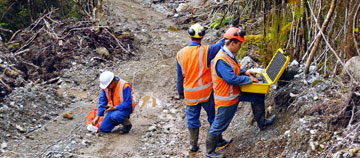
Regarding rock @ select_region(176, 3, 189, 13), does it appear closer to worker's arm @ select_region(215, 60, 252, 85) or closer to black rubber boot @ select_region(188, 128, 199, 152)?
black rubber boot @ select_region(188, 128, 199, 152)

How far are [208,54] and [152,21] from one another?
10093 millimetres

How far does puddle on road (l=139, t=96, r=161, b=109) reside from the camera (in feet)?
24.5

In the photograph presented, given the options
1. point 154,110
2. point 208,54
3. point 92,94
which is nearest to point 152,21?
point 92,94

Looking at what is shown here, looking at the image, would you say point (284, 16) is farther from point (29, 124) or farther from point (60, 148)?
point (29, 124)

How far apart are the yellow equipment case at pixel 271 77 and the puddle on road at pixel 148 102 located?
323 cm

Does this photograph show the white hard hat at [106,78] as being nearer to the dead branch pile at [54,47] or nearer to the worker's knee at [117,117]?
the worker's knee at [117,117]

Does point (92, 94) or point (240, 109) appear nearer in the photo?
point (240, 109)

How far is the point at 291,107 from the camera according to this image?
470 cm

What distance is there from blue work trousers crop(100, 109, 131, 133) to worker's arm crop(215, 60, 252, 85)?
2218mm

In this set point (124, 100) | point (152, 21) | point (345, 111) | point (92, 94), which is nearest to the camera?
point (345, 111)

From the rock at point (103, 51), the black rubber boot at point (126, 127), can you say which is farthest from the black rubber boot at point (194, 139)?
the rock at point (103, 51)

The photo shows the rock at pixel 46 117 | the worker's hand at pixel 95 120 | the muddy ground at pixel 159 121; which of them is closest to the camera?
the muddy ground at pixel 159 121

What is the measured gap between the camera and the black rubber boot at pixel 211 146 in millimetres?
4669

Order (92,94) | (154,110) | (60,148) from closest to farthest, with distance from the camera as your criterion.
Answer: (60,148) < (154,110) < (92,94)
